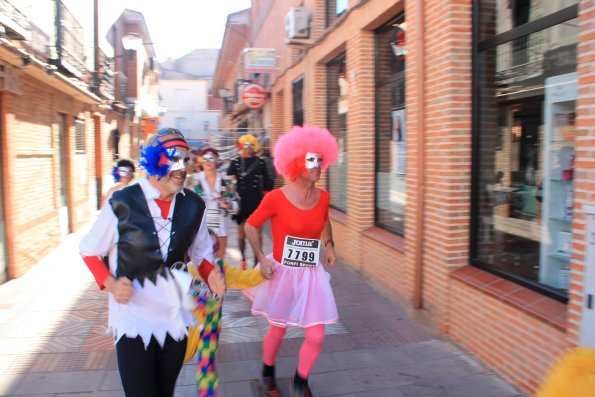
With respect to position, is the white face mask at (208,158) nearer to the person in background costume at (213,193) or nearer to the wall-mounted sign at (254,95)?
the person in background costume at (213,193)

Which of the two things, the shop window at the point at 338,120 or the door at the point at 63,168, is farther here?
the door at the point at 63,168

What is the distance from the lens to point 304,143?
12.2ft

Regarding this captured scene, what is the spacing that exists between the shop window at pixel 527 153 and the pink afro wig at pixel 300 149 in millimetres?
1693

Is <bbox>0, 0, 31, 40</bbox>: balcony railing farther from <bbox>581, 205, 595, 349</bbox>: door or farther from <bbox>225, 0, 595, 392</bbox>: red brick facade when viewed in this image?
<bbox>581, 205, 595, 349</bbox>: door

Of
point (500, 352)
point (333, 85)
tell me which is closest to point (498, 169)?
point (500, 352)

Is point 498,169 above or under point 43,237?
above

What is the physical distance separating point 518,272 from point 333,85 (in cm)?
609

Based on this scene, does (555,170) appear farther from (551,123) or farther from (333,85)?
(333,85)

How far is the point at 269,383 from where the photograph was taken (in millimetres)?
3785

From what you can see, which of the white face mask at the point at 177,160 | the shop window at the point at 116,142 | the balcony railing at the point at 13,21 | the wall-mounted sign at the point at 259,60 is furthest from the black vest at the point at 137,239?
the shop window at the point at 116,142

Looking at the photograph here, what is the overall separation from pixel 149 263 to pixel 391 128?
503 cm

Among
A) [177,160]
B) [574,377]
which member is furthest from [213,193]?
[574,377]

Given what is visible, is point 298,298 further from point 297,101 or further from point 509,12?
point 297,101

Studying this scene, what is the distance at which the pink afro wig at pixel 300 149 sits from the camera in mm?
3710
